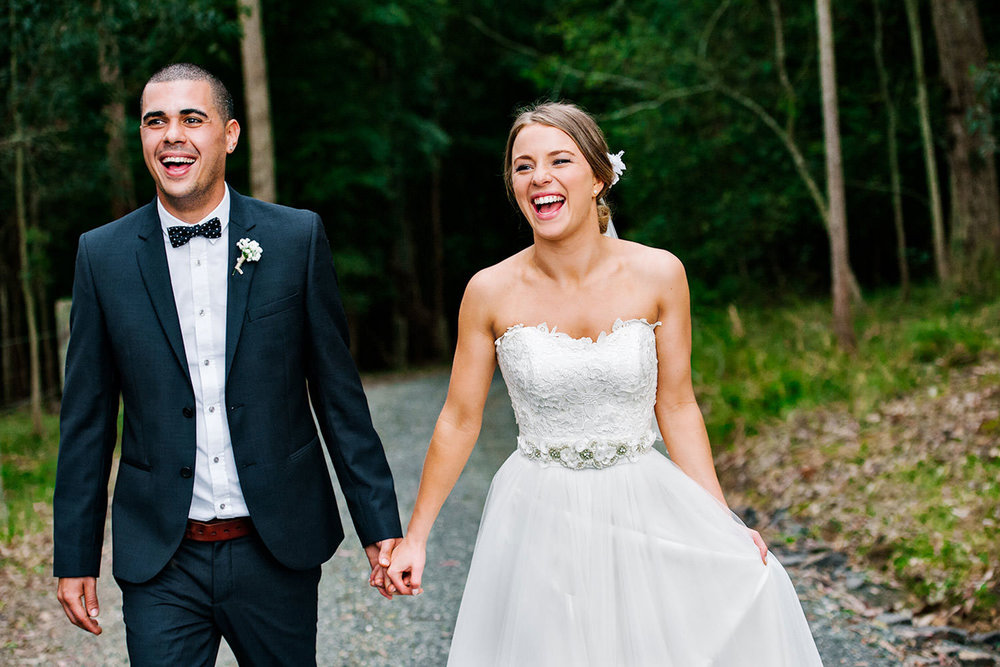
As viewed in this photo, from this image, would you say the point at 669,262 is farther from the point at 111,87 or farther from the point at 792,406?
the point at 111,87

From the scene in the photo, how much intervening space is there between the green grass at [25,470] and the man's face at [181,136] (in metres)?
4.81

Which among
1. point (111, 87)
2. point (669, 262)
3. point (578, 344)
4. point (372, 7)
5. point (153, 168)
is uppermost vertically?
point (372, 7)

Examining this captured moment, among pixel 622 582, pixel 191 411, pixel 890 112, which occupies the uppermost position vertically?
pixel 890 112

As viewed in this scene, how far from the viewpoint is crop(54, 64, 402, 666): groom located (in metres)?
2.77

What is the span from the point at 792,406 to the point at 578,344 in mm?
6438

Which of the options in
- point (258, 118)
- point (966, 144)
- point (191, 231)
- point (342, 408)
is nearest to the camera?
point (191, 231)

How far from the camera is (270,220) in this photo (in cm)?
299

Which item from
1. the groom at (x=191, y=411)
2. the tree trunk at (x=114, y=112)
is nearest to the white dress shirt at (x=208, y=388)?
the groom at (x=191, y=411)

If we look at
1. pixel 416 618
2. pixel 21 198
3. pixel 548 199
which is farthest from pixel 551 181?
pixel 21 198

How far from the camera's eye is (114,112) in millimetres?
12859

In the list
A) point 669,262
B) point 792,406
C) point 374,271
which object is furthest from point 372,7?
point 669,262

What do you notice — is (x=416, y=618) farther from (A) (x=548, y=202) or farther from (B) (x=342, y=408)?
(A) (x=548, y=202)

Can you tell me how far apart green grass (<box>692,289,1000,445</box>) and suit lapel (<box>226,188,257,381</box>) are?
6.73 metres

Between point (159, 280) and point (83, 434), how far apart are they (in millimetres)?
489
